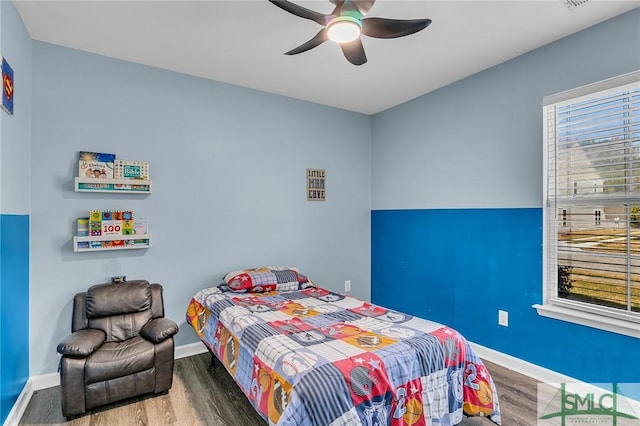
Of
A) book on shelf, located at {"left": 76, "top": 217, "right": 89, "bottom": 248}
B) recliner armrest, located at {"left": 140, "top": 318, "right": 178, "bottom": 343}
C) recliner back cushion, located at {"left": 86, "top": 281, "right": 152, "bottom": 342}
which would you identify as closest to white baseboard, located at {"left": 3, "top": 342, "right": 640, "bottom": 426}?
recliner back cushion, located at {"left": 86, "top": 281, "right": 152, "bottom": 342}

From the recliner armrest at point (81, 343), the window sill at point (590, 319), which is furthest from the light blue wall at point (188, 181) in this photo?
the window sill at point (590, 319)

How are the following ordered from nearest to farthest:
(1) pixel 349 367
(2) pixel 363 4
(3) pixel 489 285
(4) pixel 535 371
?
1. (1) pixel 349 367
2. (2) pixel 363 4
3. (4) pixel 535 371
4. (3) pixel 489 285

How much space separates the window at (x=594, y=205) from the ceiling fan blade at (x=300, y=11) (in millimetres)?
2015

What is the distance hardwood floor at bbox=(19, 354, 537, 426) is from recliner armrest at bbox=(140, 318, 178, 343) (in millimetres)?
448

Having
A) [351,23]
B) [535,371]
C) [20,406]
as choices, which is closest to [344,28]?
[351,23]

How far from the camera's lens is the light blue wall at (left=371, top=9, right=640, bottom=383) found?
2.50m

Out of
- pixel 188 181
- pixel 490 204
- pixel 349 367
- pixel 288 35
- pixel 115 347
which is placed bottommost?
pixel 115 347

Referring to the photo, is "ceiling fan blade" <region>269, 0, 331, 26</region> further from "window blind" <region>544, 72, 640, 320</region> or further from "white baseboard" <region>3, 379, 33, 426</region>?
"white baseboard" <region>3, 379, 33, 426</region>

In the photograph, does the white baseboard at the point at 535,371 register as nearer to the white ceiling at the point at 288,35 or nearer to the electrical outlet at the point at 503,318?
the electrical outlet at the point at 503,318

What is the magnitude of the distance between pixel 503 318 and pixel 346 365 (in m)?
2.04

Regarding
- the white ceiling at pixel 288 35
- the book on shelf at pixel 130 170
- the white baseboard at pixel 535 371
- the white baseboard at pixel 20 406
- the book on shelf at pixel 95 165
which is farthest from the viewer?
the book on shelf at pixel 130 170

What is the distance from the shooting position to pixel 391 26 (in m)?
2.01

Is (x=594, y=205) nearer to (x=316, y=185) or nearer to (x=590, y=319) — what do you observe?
(x=590, y=319)

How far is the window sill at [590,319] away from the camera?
2.27m
